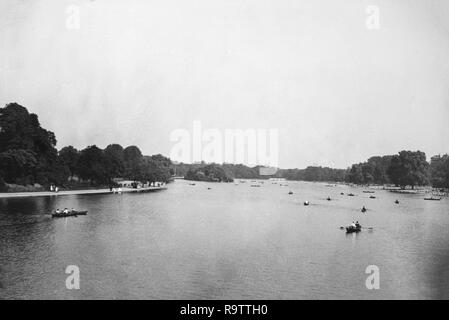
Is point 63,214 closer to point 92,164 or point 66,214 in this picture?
point 66,214

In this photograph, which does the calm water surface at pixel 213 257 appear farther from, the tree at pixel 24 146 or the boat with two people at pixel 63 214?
the tree at pixel 24 146

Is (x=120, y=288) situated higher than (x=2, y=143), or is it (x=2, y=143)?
(x=2, y=143)

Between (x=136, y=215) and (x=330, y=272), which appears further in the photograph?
(x=136, y=215)

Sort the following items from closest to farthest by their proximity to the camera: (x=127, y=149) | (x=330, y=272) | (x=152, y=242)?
(x=330, y=272), (x=152, y=242), (x=127, y=149)

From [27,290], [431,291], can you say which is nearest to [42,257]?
[27,290]

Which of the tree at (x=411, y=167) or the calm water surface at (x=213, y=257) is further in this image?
the tree at (x=411, y=167)

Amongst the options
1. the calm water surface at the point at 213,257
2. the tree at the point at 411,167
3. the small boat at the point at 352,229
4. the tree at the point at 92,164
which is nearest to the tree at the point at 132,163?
the tree at the point at 92,164
